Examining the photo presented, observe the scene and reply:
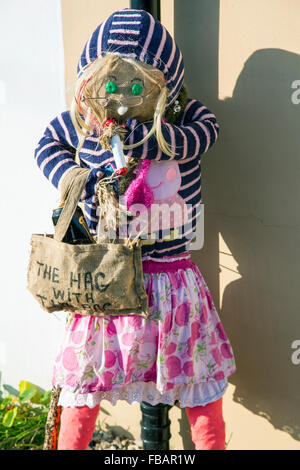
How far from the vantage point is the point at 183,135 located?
4.56 ft

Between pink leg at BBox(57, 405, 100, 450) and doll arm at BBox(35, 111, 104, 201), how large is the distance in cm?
62

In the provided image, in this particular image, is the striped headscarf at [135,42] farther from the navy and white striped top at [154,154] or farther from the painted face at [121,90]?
the navy and white striped top at [154,154]

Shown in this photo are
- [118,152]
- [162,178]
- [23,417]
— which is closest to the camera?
[118,152]

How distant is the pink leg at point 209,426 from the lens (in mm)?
1476

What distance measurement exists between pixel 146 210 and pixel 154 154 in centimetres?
16

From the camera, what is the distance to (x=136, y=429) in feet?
6.75

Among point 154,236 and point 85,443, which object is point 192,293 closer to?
point 154,236

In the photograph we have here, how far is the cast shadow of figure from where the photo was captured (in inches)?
60.5

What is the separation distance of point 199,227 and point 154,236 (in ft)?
0.76

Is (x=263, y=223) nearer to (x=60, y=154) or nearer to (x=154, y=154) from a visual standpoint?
(x=154, y=154)

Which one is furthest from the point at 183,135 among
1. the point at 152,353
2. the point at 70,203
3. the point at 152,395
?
the point at 152,395

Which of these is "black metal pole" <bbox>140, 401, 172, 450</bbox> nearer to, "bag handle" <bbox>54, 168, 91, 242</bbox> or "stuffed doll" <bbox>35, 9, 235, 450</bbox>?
"stuffed doll" <bbox>35, 9, 235, 450</bbox>

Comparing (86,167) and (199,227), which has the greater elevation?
(86,167)
